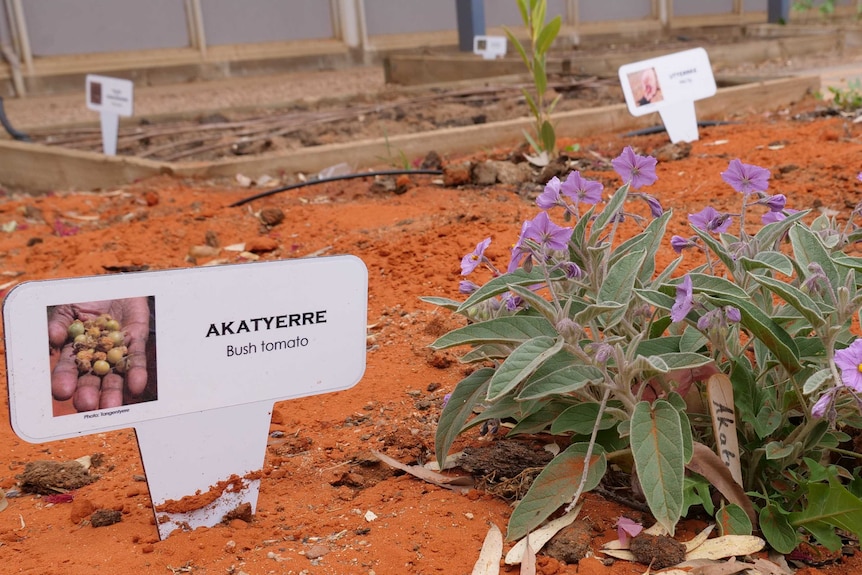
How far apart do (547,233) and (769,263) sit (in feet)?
1.26

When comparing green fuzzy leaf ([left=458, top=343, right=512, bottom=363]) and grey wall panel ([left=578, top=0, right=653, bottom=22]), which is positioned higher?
grey wall panel ([left=578, top=0, right=653, bottom=22])

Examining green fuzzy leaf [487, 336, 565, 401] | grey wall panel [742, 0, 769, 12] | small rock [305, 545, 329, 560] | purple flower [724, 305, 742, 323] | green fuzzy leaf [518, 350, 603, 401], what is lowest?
small rock [305, 545, 329, 560]

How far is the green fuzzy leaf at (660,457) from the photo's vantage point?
1.29 metres

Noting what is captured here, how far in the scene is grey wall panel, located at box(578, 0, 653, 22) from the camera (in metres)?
14.5

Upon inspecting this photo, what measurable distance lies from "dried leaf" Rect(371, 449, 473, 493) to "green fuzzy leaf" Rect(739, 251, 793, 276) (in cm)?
64

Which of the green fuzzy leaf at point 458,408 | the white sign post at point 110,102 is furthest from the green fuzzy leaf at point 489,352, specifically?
the white sign post at point 110,102

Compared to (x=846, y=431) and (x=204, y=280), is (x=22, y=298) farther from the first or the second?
(x=846, y=431)

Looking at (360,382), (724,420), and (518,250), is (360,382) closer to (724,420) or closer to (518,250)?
(518,250)

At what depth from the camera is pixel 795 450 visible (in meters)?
1.50

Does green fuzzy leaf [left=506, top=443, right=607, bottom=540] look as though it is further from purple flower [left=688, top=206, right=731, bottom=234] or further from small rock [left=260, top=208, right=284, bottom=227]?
small rock [left=260, top=208, right=284, bottom=227]

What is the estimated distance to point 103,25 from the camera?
11172 mm

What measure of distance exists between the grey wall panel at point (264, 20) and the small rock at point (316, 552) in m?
11.5

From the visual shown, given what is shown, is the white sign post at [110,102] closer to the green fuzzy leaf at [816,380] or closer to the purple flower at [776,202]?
the purple flower at [776,202]

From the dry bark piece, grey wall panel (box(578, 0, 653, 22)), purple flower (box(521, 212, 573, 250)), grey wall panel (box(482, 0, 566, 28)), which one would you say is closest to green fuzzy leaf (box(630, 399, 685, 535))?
purple flower (box(521, 212, 573, 250))
